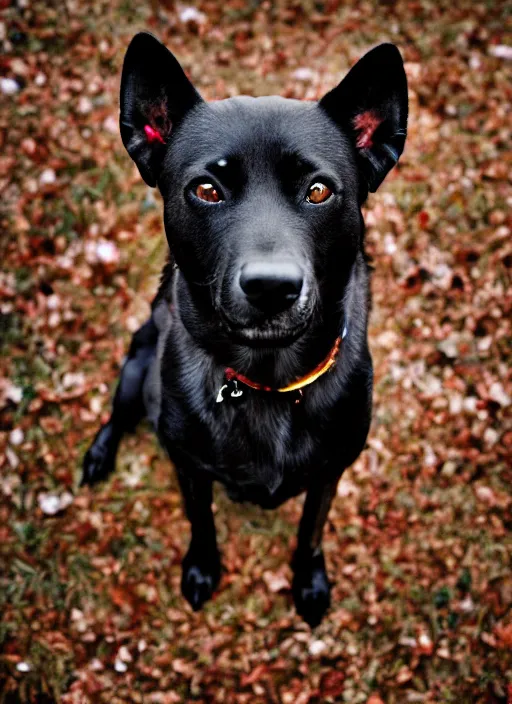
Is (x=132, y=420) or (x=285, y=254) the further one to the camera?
(x=132, y=420)

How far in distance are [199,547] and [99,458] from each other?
908 mm

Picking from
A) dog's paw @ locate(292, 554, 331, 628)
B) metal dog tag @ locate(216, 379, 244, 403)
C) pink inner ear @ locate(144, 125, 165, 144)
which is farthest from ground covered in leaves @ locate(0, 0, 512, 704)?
pink inner ear @ locate(144, 125, 165, 144)

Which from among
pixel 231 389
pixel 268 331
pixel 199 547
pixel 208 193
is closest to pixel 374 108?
pixel 208 193

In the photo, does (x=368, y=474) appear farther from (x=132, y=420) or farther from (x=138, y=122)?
(x=138, y=122)

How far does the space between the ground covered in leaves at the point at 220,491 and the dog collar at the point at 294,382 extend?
1474 millimetres

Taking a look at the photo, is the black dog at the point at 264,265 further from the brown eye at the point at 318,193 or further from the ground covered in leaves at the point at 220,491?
the ground covered in leaves at the point at 220,491

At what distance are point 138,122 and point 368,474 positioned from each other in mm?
2558

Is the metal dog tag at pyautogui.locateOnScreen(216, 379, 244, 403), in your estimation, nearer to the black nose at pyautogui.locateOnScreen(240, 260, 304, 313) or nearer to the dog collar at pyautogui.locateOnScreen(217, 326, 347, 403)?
the dog collar at pyautogui.locateOnScreen(217, 326, 347, 403)

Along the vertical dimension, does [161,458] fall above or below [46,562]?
above

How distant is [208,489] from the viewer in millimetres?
3146

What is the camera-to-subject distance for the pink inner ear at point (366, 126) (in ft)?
7.90

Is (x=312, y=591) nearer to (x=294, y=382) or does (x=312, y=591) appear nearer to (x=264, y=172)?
(x=294, y=382)

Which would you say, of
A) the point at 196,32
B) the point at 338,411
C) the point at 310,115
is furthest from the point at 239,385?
the point at 196,32

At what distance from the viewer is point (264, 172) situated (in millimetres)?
2246
